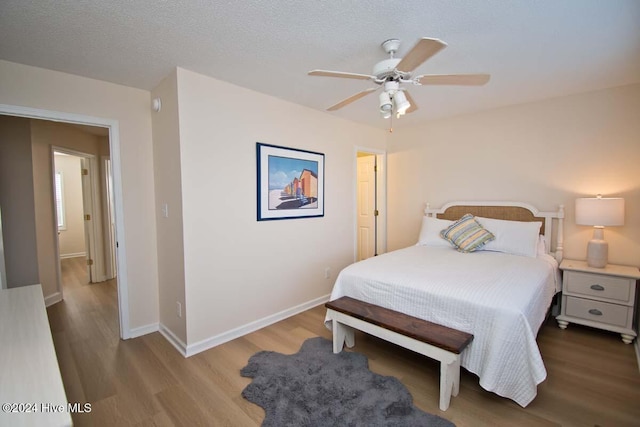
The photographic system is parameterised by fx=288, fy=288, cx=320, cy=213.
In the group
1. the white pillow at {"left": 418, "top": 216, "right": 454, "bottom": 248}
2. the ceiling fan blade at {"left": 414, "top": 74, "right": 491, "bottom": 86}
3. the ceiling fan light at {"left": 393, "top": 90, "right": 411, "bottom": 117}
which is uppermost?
the ceiling fan blade at {"left": 414, "top": 74, "right": 491, "bottom": 86}

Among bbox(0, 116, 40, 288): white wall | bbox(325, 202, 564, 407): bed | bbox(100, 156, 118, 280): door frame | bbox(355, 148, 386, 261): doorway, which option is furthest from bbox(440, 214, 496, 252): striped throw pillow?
bbox(100, 156, 118, 280): door frame

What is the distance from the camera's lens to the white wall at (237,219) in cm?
247

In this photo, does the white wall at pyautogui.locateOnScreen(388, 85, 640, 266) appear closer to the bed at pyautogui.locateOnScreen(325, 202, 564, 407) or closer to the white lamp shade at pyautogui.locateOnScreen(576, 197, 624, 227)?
the bed at pyautogui.locateOnScreen(325, 202, 564, 407)

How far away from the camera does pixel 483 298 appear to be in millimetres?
1895

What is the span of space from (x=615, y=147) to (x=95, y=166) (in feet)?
21.9

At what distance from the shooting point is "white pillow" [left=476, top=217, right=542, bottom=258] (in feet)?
9.97

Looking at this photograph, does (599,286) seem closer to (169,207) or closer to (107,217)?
Result: (169,207)

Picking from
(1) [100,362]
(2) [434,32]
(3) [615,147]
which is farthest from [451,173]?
(1) [100,362]

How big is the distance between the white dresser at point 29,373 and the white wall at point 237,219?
1.07m

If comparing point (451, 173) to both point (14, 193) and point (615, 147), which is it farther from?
point (14, 193)

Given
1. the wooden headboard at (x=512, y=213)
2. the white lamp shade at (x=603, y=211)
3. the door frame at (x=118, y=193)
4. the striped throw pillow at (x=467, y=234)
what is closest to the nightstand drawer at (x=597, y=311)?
the wooden headboard at (x=512, y=213)

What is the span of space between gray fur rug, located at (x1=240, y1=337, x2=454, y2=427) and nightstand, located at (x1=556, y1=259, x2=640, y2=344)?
2098 mm

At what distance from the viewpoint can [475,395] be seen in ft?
6.40

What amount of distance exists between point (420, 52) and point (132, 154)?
8.56 feet
